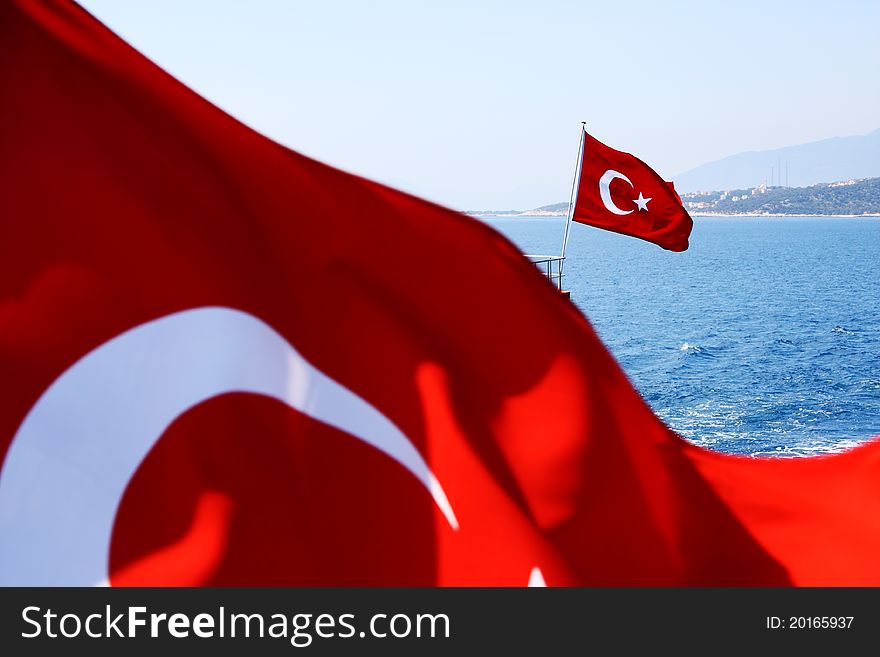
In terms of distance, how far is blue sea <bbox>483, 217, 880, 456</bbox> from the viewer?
120 ft

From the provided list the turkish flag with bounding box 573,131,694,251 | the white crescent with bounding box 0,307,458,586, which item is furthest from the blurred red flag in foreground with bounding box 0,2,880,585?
the turkish flag with bounding box 573,131,694,251

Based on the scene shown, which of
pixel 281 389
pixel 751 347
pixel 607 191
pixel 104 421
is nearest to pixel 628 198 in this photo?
pixel 607 191

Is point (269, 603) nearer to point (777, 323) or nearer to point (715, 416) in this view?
point (715, 416)

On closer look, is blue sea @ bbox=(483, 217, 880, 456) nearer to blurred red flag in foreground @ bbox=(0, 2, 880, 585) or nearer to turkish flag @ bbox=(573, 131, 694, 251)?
blurred red flag in foreground @ bbox=(0, 2, 880, 585)

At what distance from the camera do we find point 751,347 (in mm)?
55062

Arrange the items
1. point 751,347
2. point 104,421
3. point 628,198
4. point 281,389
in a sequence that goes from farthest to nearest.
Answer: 1. point 751,347
2. point 628,198
3. point 281,389
4. point 104,421

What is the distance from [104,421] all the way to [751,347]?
55.2 metres

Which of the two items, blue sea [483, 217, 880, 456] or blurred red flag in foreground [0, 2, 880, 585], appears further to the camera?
blue sea [483, 217, 880, 456]

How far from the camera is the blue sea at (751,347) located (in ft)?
120

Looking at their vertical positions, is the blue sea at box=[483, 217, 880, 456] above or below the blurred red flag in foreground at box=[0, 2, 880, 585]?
below

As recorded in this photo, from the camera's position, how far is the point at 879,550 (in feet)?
14.6

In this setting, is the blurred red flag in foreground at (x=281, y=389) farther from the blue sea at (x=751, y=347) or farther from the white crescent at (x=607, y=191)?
the white crescent at (x=607, y=191)

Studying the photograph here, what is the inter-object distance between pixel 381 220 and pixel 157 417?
120cm

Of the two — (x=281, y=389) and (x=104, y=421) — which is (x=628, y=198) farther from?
(x=104, y=421)
